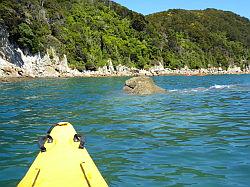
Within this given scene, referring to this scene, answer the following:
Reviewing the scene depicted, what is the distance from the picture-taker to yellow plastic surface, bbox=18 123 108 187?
5582 mm

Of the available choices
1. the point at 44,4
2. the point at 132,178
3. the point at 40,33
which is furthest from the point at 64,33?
the point at 132,178

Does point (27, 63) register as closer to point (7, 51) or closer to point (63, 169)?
point (7, 51)

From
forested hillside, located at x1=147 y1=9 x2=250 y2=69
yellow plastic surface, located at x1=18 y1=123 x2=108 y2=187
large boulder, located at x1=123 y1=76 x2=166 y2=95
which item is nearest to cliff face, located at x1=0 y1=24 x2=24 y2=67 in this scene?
large boulder, located at x1=123 y1=76 x2=166 y2=95

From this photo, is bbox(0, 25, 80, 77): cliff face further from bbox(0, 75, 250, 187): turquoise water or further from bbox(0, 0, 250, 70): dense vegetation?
bbox(0, 75, 250, 187): turquoise water

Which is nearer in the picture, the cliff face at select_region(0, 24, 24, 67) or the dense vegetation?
the cliff face at select_region(0, 24, 24, 67)

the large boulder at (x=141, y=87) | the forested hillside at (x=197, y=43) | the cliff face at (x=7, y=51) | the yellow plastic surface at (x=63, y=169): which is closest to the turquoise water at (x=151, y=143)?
the yellow plastic surface at (x=63, y=169)

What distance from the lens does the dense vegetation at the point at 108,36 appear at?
251ft

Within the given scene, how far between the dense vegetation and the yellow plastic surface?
66002 mm

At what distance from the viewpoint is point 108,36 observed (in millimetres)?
112812

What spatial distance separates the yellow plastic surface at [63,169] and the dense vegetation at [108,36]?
6600cm

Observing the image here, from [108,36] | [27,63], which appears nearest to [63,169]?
[27,63]

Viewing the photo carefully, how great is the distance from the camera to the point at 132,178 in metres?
8.05

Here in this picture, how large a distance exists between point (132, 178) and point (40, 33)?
73978 millimetres

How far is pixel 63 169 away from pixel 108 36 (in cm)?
10853
